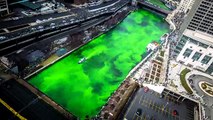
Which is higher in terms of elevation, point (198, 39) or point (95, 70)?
point (198, 39)

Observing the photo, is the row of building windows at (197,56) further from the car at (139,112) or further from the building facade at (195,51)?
the car at (139,112)

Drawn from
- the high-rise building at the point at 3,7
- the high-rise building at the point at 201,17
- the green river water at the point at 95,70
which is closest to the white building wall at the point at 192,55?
the high-rise building at the point at 201,17

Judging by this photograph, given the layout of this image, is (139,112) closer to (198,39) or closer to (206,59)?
(198,39)

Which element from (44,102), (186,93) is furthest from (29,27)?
(186,93)

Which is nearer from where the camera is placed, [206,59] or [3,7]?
[206,59]

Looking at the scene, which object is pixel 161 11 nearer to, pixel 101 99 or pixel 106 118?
pixel 101 99

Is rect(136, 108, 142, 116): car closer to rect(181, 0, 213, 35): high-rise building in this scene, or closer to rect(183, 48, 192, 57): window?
rect(183, 48, 192, 57): window

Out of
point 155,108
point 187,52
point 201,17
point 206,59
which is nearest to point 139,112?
point 155,108
